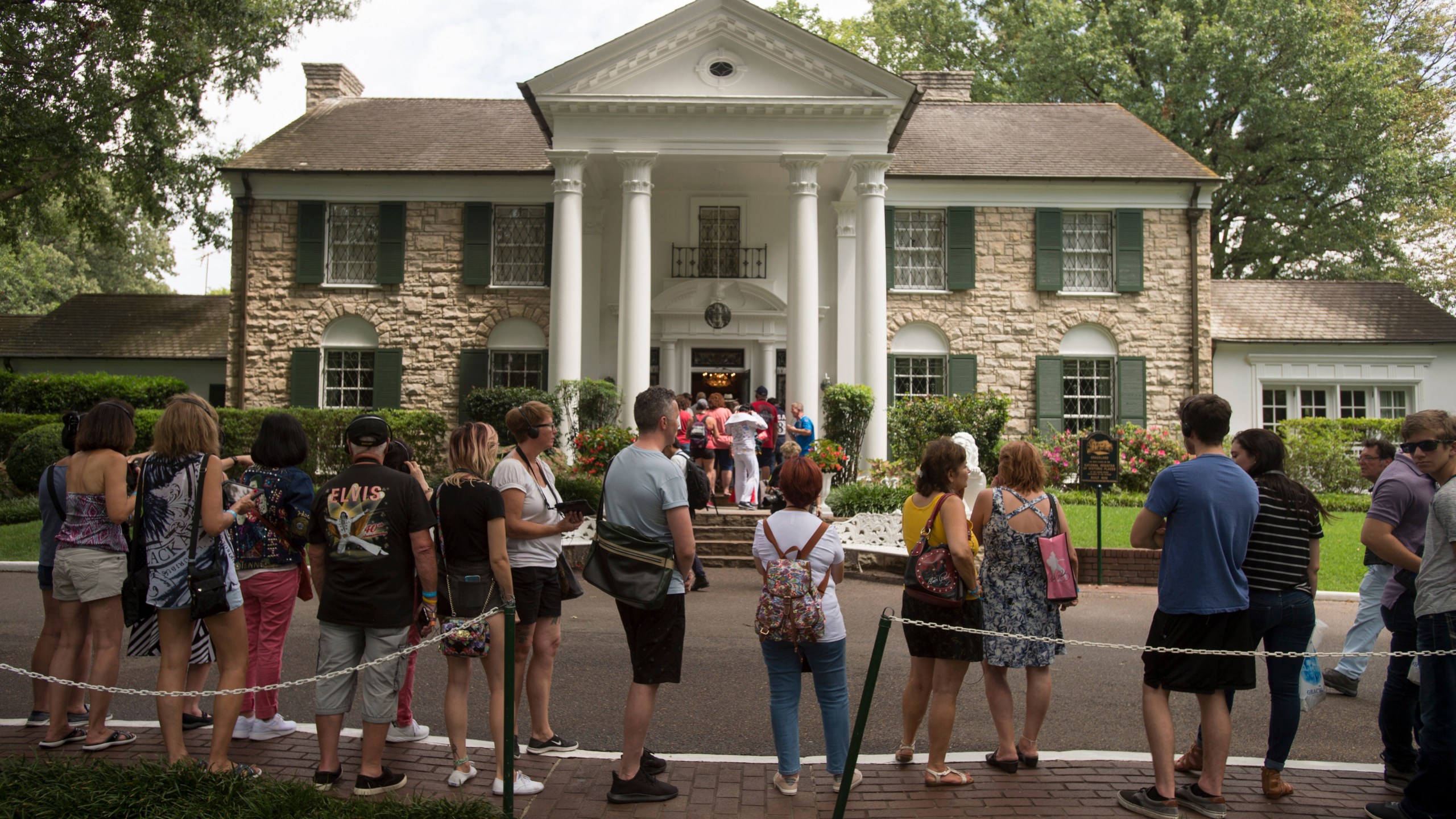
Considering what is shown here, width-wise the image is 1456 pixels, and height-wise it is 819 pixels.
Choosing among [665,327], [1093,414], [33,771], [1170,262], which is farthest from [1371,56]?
[33,771]

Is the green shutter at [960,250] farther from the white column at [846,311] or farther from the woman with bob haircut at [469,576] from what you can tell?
the woman with bob haircut at [469,576]

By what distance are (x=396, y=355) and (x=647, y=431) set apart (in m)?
16.8

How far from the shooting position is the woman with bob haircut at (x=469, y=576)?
15.5 feet

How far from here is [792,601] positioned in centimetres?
449

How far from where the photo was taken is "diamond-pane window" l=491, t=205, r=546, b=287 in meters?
20.5

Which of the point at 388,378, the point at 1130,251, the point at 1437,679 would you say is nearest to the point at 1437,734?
the point at 1437,679

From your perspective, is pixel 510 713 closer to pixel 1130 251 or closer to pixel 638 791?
pixel 638 791

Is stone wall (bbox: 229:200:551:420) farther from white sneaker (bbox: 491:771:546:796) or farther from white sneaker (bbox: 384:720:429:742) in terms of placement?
white sneaker (bbox: 491:771:546:796)

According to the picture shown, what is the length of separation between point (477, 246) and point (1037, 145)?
41.3 ft

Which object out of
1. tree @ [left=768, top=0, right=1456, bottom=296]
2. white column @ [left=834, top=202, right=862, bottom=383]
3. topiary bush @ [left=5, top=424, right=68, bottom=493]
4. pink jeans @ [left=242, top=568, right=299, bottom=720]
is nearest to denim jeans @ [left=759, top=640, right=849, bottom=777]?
pink jeans @ [left=242, top=568, right=299, bottom=720]

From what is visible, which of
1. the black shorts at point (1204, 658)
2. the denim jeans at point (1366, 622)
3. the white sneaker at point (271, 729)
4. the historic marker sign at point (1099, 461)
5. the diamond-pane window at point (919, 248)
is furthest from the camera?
the diamond-pane window at point (919, 248)

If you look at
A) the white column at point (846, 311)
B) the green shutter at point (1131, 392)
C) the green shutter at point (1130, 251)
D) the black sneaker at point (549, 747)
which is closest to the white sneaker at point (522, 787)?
the black sneaker at point (549, 747)

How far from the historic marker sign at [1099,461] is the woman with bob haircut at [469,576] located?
8608 mm

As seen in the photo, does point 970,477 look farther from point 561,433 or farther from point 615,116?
point 615,116
